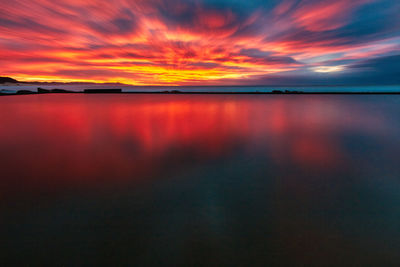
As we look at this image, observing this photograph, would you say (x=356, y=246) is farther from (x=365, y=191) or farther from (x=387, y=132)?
(x=387, y=132)

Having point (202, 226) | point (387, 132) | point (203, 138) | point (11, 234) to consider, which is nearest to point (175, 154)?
point (203, 138)

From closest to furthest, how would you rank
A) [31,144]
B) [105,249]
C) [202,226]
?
[105,249] < [202,226] < [31,144]

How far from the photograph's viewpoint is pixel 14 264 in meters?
1.48

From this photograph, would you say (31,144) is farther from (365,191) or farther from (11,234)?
(365,191)

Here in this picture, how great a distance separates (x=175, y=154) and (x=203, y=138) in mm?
1675

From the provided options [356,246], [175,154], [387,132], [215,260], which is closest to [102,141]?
[175,154]

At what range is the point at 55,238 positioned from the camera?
67.6 inches

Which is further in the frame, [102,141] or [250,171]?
[102,141]

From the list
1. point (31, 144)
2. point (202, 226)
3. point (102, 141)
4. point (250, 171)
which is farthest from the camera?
point (102, 141)

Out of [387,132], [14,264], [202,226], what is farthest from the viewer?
[387,132]

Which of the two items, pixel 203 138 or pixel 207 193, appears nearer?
pixel 207 193

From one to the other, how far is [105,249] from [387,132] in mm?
8881

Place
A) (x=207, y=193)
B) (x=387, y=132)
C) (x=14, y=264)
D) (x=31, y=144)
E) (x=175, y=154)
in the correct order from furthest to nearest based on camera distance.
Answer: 1. (x=387, y=132)
2. (x=31, y=144)
3. (x=175, y=154)
4. (x=207, y=193)
5. (x=14, y=264)

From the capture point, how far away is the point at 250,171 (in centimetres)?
328
